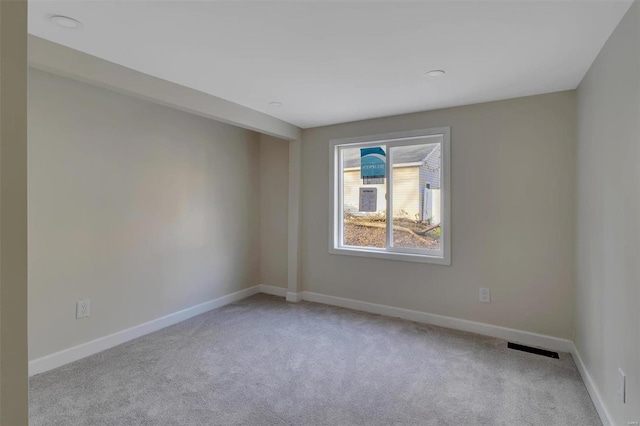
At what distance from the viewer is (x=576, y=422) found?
1942 mm

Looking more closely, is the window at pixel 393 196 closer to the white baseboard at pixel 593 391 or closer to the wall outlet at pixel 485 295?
the wall outlet at pixel 485 295

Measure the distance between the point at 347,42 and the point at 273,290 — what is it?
11.2ft

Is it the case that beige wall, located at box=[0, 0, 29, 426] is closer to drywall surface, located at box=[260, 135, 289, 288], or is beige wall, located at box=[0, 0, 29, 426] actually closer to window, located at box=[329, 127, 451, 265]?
window, located at box=[329, 127, 451, 265]

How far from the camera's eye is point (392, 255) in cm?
371

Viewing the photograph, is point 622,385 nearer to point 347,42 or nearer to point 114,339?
point 347,42

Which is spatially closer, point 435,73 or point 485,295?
point 435,73

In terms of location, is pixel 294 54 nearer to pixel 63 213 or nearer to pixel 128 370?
pixel 63 213

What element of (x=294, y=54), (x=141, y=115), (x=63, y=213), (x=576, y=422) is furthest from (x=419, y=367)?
(x=141, y=115)

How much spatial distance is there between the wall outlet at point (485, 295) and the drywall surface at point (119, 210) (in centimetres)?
285

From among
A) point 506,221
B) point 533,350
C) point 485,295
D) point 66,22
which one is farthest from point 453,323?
point 66,22

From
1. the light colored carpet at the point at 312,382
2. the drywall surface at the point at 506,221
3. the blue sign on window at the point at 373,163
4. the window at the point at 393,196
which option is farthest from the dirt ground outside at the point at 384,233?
the light colored carpet at the point at 312,382

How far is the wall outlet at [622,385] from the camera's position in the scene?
167 cm

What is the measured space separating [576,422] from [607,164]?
4.97 ft

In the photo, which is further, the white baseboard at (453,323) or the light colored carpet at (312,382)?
the white baseboard at (453,323)
